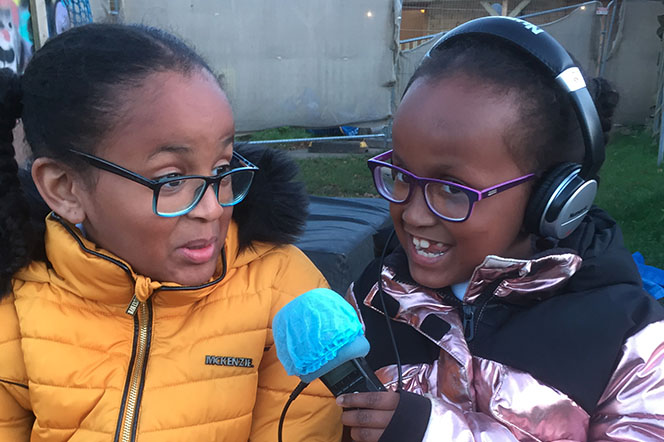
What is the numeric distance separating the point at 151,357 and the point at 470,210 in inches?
37.6

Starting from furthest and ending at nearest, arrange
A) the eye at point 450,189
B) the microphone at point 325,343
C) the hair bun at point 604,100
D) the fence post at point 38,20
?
the fence post at point 38,20 → the hair bun at point 604,100 → the eye at point 450,189 → the microphone at point 325,343

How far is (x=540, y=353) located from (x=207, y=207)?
0.93 meters

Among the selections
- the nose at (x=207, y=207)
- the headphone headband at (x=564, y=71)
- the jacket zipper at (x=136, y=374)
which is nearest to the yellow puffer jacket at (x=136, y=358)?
the jacket zipper at (x=136, y=374)

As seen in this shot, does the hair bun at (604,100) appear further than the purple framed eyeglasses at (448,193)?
Yes

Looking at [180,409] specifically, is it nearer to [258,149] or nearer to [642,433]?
[258,149]

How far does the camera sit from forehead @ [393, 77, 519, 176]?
134 centimetres

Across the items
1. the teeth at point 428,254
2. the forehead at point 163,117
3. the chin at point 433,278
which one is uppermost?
the forehead at point 163,117

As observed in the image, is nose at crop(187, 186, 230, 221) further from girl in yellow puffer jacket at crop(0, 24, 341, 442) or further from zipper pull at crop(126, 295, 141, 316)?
zipper pull at crop(126, 295, 141, 316)

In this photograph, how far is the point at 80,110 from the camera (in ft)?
4.54

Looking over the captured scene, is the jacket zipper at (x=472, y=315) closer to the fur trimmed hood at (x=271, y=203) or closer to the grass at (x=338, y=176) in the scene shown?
the fur trimmed hood at (x=271, y=203)

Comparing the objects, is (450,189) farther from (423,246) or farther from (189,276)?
(189,276)

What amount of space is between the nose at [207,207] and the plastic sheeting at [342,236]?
0.56m

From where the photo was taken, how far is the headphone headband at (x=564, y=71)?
136 cm

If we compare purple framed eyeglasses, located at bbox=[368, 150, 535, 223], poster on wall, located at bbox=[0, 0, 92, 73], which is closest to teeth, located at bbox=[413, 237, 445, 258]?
purple framed eyeglasses, located at bbox=[368, 150, 535, 223]
